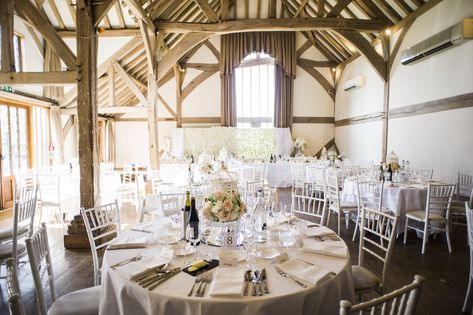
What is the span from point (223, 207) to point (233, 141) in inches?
385

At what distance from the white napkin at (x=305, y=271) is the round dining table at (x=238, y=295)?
0.02 m

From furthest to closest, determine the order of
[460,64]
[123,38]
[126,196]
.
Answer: [123,38], [126,196], [460,64]

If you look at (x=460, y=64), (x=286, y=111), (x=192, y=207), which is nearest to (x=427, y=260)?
(x=192, y=207)

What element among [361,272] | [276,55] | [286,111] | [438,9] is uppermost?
[276,55]

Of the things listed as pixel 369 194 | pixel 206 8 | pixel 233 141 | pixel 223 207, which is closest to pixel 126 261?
pixel 223 207

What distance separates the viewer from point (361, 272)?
2209 millimetres

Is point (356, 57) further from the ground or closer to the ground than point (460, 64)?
further from the ground

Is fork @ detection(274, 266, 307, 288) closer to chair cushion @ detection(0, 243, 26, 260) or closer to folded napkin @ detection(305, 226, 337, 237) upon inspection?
folded napkin @ detection(305, 226, 337, 237)

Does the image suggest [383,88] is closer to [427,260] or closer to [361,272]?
[427,260]

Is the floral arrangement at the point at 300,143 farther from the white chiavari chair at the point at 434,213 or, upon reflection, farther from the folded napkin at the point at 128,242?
the folded napkin at the point at 128,242

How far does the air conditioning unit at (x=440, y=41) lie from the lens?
4.93 meters

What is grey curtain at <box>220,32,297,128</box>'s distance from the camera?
445 inches

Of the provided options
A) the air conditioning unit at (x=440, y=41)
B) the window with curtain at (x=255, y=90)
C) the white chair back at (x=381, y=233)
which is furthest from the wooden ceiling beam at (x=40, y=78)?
the window with curtain at (x=255, y=90)

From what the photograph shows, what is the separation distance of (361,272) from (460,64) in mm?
5401
